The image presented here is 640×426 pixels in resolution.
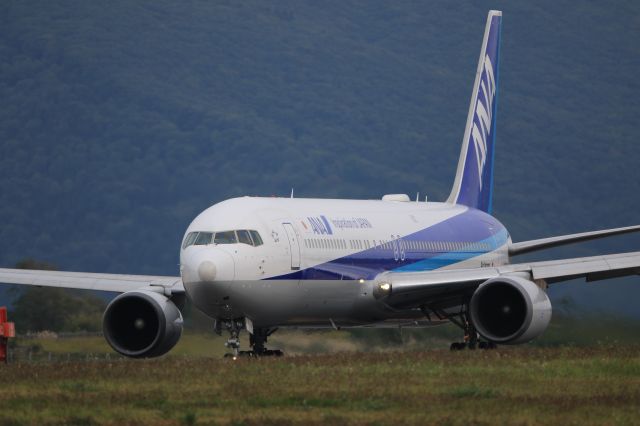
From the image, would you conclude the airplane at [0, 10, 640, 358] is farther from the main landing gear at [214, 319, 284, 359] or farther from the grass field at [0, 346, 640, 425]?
the grass field at [0, 346, 640, 425]

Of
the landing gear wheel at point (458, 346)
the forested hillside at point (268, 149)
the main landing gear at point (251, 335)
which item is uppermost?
the forested hillside at point (268, 149)

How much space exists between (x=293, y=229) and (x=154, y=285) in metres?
3.50

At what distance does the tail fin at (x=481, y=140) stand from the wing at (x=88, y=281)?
11592 mm

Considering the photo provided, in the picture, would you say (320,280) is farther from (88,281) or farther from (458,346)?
(88,281)

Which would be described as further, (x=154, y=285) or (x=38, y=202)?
(x=38, y=202)

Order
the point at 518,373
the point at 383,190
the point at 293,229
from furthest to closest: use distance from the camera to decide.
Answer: the point at 383,190 < the point at 293,229 < the point at 518,373

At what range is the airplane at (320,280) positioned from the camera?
28.2m

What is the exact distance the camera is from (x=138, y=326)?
30375 mm

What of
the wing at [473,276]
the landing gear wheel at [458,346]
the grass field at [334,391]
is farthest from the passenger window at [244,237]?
the landing gear wheel at [458,346]

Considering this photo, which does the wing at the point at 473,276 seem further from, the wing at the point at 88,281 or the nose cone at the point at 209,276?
the nose cone at the point at 209,276

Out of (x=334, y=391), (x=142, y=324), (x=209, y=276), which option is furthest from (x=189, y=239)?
(x=334, y=391)

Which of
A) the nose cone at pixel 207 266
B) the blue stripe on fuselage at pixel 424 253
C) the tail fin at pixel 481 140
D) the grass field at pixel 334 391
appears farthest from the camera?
the tail fin at pixel 481 140

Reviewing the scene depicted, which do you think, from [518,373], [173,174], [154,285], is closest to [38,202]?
[173,174]

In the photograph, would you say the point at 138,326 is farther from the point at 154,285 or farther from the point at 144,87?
the point at 144,87
